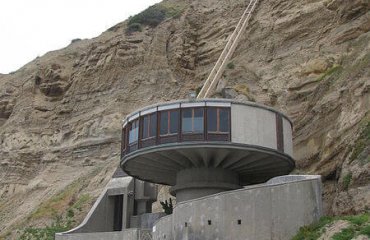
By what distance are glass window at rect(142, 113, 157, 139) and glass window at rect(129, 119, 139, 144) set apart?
1.89 feet

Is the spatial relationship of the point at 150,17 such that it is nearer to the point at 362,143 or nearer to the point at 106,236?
the point at 106,236

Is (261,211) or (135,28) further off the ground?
(135,28)

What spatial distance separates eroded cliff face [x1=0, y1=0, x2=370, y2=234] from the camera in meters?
33.3

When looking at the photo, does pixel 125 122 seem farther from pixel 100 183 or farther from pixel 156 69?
pixel 156 69

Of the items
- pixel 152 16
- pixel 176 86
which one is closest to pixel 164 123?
pixel 176 86

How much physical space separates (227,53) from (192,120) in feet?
86.2

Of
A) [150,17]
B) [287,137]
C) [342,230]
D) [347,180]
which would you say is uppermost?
[150,17]

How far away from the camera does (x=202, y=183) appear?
2909 cm

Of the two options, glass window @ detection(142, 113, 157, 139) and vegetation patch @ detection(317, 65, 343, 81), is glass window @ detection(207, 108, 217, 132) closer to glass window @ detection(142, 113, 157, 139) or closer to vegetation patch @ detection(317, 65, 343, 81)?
glass window @ detection(142, 113, 157, 139)

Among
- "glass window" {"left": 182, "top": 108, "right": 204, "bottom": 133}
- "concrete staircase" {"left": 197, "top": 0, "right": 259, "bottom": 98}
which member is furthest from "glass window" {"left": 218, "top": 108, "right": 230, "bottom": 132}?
"concrete staircase" {"left": 197, "top": 0, "right": 259, "bottom": 98}

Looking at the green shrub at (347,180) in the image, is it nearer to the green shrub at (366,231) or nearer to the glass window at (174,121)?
the green shrub at (366,231)

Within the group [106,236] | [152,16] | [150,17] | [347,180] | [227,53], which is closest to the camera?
[347,180]

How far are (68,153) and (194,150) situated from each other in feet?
89.8

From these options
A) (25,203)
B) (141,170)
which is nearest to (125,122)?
(141,170)
